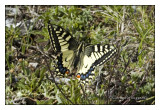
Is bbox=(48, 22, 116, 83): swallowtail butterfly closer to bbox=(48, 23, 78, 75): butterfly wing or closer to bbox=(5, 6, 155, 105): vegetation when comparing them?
bbox=(48, 23, 78, 75): butterfly wing

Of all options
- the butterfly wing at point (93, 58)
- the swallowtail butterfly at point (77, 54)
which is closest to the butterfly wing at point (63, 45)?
the swallowtail butterfly at point (77, 54)

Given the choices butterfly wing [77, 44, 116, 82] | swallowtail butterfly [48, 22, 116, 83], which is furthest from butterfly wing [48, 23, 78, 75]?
butterfly wing [77, 44, 116, 82]

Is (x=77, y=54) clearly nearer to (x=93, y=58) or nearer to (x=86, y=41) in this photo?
(x=93, y=58)

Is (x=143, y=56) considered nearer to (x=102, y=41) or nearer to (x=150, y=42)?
(x=150, y=42)

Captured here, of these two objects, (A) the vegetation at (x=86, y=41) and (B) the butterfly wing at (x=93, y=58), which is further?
(A) the vegetation at (x=86, y=41)

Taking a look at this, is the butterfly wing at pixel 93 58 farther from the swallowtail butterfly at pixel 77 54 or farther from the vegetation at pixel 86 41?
the vegetation at pixel 86 41

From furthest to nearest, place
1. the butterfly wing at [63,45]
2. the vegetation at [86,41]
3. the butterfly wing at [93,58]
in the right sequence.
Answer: the vegetation at [86,41] → the butterfly wing at [63,45] → the butterfly wing at [93,58]

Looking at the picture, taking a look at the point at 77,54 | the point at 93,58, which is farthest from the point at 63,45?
the point at 93,58
